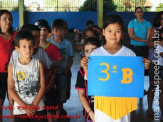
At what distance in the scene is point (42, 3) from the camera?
17844mm

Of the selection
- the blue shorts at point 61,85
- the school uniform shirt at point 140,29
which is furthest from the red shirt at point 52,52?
the school uniform shirt at point 140,29

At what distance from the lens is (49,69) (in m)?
3.13

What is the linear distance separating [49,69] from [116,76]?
1119 millimetres

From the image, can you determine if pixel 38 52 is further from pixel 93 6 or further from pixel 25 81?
pixel 93 6

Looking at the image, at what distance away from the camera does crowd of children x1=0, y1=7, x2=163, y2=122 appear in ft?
7.33

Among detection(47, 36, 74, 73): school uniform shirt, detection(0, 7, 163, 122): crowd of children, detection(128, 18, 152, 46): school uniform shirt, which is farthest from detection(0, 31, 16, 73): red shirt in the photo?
detection(128, 18, 152, 46): school uniform shirt

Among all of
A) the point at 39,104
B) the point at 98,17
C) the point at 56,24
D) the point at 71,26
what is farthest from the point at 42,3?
the point at 39,104

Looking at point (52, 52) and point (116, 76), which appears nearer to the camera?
point (116, 76)

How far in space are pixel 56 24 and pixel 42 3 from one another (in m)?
14.4

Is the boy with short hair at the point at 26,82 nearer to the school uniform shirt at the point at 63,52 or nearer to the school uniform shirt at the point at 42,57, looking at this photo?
the school uniform shirt at the point at 42,57

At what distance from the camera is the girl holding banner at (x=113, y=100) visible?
2201 millimetres

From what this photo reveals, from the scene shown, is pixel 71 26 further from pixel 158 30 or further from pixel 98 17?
pixel 158 30

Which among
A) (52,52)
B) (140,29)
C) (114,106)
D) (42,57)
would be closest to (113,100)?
(114,106)

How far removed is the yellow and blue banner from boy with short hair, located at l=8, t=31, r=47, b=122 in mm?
688
